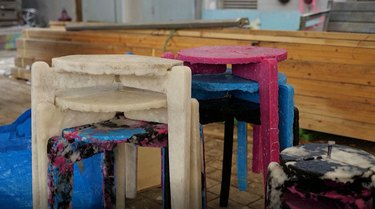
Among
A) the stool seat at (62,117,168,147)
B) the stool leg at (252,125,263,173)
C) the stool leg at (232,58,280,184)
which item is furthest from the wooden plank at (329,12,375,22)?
the stool seat at (62,117,168,147)

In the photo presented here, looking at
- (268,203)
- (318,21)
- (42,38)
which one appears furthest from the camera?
(318,21)

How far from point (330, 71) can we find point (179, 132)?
3012 mm

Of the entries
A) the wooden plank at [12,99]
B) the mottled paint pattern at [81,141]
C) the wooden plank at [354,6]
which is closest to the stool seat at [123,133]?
the mottled paint pattern at [81,141]

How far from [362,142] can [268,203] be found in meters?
3.34

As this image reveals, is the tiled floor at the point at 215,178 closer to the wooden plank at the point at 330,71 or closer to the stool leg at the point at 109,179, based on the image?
the stool leg at the point at 109,179

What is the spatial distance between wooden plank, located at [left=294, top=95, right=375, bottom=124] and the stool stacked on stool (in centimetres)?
206

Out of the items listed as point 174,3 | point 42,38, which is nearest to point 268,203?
point 42,38

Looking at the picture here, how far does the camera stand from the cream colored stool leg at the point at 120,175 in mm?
2887

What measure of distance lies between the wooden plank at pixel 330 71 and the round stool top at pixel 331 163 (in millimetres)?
2684

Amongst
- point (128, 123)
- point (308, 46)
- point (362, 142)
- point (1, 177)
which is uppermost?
point (308, 46)

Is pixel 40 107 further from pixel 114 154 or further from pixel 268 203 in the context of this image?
pixel 268 203

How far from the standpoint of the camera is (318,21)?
402 inches

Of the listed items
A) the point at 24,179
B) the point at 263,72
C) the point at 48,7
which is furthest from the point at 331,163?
the point at 48,7

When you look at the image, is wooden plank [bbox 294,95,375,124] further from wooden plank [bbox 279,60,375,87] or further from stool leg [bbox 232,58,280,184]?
stool leg [bbox 232,58,280,184]
